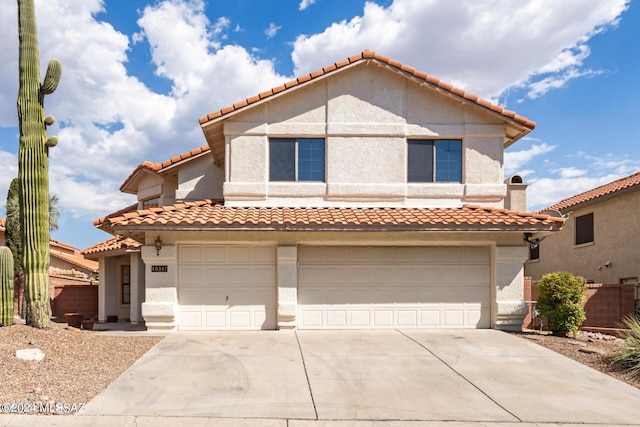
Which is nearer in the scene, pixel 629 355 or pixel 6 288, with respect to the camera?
pixel 629 355

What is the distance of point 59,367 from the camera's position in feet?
26.3

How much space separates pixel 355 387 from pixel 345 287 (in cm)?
523

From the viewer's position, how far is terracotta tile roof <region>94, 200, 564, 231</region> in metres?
11.7

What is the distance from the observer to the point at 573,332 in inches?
480

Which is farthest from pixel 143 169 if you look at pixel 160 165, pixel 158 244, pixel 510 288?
pixel 510 288

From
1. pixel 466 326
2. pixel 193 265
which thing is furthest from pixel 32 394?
pixel 466 326

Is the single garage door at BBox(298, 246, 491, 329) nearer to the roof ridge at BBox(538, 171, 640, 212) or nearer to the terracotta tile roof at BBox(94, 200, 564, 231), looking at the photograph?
the terracotta tile roof at BBox(94, 200, 564, 231)

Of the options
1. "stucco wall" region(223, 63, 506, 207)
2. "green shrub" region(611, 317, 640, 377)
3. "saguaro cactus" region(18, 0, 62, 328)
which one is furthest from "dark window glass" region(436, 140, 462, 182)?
"saguaro cactus" region(18, 0, 62, 328)

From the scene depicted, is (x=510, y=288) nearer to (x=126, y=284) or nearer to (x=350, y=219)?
(x=350, y=219)

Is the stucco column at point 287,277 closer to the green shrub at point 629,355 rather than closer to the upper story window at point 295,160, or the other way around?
the upper story window at point 295,160

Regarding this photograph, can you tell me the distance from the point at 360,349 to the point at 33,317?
7255 mm

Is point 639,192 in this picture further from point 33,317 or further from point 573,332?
point 33,317

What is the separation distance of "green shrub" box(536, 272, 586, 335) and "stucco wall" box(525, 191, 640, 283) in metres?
6.65

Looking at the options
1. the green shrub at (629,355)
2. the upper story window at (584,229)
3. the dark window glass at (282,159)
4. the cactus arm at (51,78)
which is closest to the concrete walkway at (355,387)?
the green shrub at (629,355)
